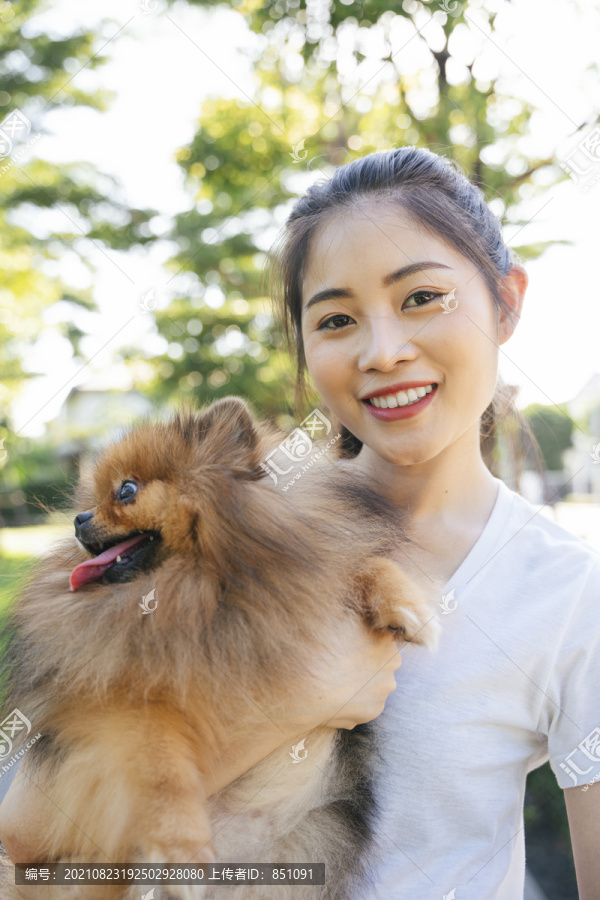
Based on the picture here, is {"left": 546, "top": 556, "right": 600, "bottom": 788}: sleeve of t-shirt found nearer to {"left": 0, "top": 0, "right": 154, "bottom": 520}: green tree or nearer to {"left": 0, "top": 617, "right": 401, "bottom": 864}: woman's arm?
{"left": 0, "top": 617, "right": 401, "bottom": 864}: woman's arm

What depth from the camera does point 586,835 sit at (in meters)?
1.63

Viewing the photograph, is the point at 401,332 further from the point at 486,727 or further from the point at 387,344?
the point at 486,727

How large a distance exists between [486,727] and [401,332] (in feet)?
3.50

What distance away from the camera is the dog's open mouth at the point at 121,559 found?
5.42ft

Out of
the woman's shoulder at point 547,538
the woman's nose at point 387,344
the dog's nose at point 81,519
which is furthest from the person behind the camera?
the woman's shoulder at point 547,538

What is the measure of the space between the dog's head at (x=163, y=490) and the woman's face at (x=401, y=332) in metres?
0.34

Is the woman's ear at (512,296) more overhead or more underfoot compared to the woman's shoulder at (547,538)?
more overhead

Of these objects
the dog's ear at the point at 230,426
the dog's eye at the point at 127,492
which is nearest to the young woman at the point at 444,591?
the dog's ear at the point at 230,426

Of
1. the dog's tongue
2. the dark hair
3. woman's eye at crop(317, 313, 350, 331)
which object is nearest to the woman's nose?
woman's eye at crop(317, 313, 350, 331)

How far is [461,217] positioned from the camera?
196 cm

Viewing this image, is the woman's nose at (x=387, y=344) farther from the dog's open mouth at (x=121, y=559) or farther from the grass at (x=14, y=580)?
the grass at (x=14, y=580)

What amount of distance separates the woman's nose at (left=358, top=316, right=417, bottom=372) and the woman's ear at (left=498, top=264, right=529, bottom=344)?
0.40 m

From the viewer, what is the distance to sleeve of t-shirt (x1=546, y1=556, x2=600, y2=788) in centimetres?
163

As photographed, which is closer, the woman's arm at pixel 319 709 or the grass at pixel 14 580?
the woman's arm at pixel 319 709
